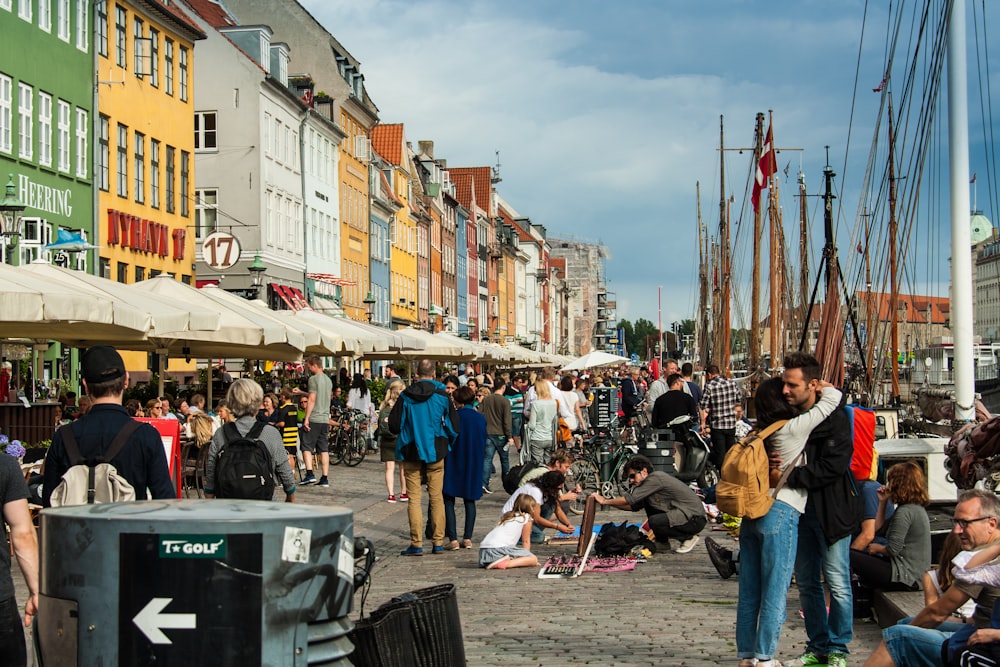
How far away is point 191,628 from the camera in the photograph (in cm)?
434

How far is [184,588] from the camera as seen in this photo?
436cm

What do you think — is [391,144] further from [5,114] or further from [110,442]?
[110,442]

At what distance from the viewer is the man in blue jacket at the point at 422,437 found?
13.2 meters

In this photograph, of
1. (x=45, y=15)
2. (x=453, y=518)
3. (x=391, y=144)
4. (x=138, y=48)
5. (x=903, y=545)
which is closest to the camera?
(x=903, y=545)

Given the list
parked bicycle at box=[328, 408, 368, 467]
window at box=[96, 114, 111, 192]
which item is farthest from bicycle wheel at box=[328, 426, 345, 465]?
window at box=[96, 114, 111, 192]

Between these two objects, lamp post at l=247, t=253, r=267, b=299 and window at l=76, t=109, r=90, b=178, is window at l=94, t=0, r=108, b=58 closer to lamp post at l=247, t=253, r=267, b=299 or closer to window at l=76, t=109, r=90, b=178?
window at l=76, t=109, r=90, b=178

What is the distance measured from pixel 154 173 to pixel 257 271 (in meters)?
5.91

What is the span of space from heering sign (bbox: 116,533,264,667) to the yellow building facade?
110 feet

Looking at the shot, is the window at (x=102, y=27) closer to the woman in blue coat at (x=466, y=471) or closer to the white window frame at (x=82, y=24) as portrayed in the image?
the white window frame at (x=82, y=24)

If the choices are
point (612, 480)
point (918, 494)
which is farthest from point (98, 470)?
point (612, 480)

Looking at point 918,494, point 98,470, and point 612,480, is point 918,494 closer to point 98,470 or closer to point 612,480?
point 98,470

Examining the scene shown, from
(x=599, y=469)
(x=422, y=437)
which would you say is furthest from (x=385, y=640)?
(x=599, y=469)

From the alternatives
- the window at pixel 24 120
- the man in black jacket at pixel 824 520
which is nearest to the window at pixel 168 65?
the window at pixel 24 120

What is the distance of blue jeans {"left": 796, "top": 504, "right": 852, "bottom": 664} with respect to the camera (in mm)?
7590
